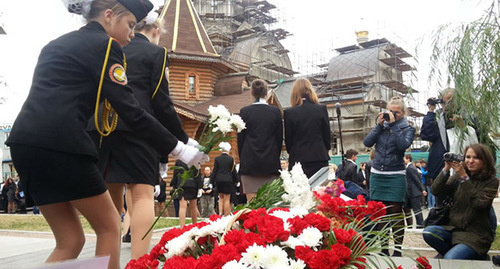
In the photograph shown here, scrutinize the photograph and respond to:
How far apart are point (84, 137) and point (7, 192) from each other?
24.2 metres

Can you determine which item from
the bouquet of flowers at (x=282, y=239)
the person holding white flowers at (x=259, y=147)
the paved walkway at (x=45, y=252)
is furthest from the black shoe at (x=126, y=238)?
the bouquet of flowers at (x=282, y=239)

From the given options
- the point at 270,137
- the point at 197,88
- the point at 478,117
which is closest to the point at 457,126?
the point at 478,117

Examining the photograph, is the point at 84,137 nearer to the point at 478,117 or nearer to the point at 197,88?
the point at 478,117

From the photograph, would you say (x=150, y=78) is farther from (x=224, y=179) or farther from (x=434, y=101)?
(x=224, y=179)

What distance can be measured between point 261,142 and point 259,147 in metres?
0.07

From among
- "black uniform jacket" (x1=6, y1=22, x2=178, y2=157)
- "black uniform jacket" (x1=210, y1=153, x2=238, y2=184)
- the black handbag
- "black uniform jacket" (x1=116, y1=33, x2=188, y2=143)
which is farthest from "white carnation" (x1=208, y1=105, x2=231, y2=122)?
"black uniform jacket" (x1=210, y1=153, x2=238, y2=184)

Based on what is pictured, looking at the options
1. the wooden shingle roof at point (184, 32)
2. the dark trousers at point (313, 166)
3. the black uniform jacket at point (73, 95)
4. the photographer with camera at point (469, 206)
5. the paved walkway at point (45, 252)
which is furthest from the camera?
the wooden shingle roof at point (184, 32)

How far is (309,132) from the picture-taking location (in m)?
6.19

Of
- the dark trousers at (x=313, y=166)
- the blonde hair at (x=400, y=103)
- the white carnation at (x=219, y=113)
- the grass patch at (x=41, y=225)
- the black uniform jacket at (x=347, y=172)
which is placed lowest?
the grass patch at (x=41, y=225)

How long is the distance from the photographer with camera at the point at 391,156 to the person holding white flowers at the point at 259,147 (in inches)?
48.5

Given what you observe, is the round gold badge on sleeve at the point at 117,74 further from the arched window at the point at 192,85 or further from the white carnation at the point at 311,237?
the arched window at the point at 192,85

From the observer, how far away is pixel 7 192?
23875 millimetres

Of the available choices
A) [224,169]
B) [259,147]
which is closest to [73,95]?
[259,147]

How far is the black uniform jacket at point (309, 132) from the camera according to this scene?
20.2 feet
